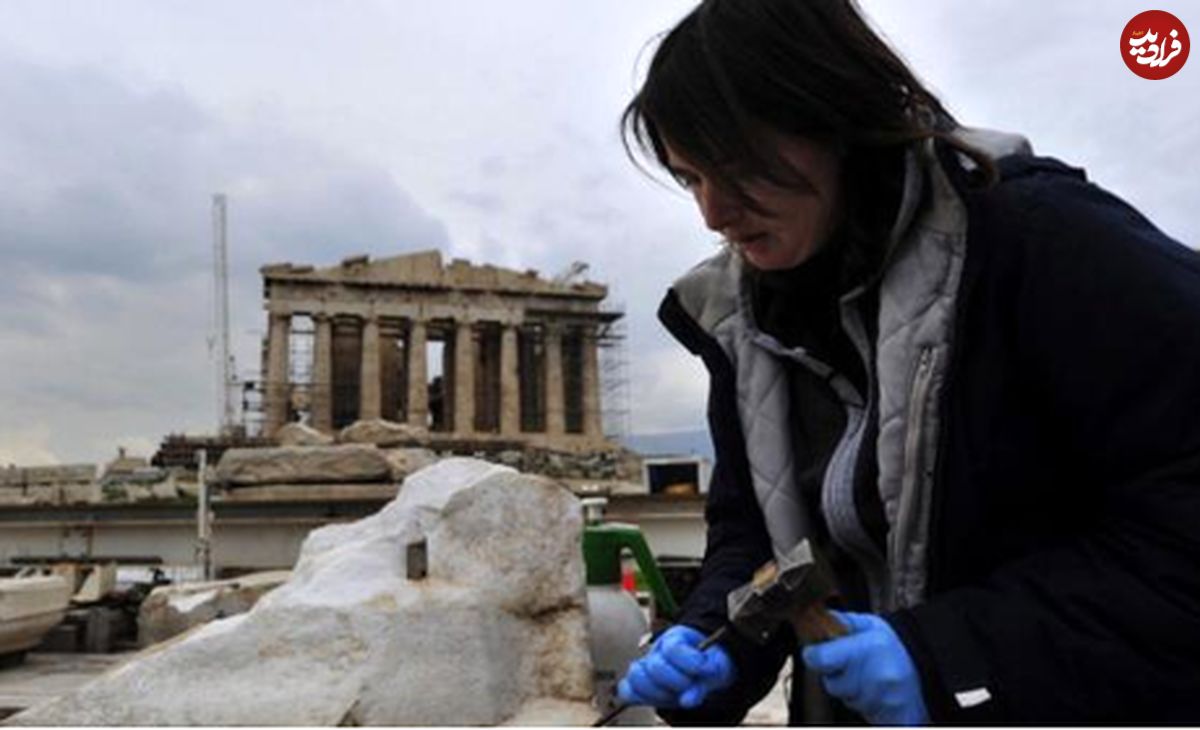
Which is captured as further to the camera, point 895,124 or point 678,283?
point 678,283

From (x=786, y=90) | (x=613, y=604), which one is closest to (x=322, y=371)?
(x=613, y=604)

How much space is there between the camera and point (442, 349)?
149 feet

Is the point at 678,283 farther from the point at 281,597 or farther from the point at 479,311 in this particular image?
the point at 479,311

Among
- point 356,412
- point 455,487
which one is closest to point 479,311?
point 356,412

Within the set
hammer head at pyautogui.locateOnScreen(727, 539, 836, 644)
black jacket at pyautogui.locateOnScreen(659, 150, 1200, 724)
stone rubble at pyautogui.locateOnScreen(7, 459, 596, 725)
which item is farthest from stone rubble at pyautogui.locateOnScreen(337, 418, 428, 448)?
black jacket at pyautogui.locateOnScreen(659, 150, 1200, 724)

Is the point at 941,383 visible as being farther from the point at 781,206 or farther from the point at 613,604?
the point at 613,604

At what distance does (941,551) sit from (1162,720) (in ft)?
0.88

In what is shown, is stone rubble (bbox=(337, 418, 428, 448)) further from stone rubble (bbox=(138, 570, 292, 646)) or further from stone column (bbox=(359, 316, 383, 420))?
stone rubble (bbox=(138, 570, 292, 646))

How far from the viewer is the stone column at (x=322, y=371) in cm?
4019

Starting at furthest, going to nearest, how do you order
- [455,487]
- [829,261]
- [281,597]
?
1. [455,487]
2. [281,597]
3. [829,261]

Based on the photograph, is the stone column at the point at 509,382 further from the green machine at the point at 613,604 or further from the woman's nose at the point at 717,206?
the woman's nose at the point at 717,206

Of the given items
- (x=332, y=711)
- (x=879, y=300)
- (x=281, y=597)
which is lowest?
(x=332, y=711)

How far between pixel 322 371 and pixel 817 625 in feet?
134

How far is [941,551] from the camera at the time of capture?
46.7 inches
